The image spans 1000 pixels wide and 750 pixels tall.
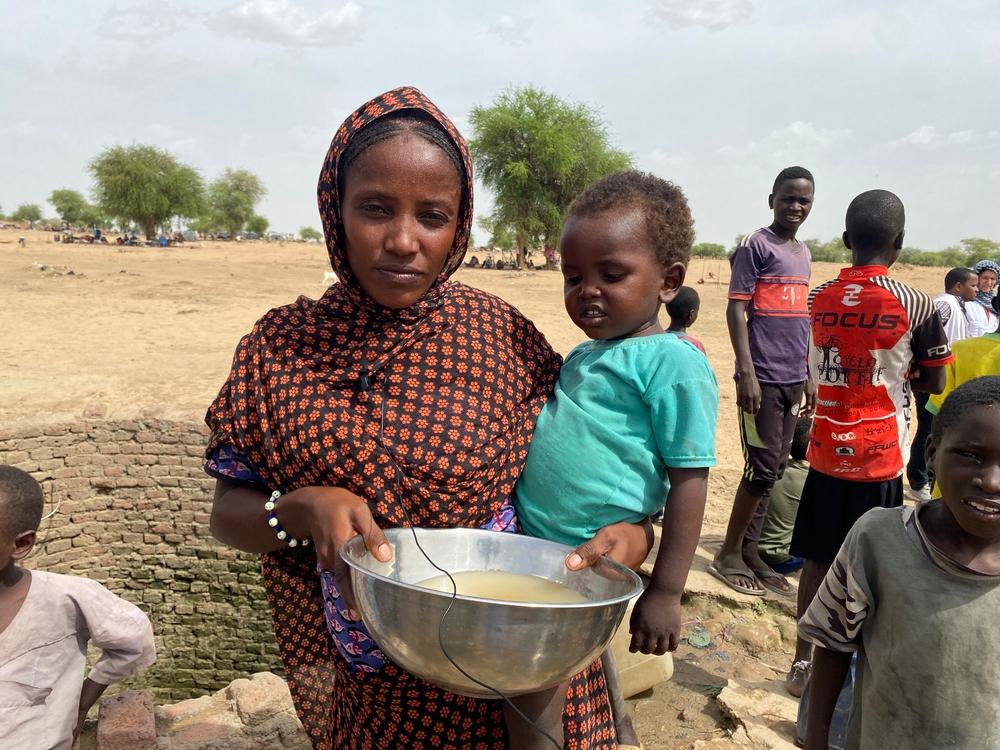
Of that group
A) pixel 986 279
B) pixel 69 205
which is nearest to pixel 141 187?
pixel 69 205

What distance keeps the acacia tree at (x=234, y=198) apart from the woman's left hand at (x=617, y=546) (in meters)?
60.4

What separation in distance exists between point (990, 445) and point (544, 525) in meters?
0.83

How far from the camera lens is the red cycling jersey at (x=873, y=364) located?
2.70 meters

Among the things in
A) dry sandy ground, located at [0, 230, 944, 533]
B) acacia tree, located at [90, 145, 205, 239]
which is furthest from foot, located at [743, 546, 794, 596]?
acacia tree, located at [90, 145, 205, 239]

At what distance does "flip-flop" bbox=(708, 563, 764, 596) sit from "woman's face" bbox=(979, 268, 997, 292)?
183 inches

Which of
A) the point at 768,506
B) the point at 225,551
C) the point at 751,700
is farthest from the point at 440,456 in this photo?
the point at 225,551

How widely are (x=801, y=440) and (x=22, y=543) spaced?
12.2 feet

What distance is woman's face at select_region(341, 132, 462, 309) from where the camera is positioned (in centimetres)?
127

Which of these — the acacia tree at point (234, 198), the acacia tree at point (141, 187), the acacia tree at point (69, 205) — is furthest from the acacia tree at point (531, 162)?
the acacia tree at point (69, 205)

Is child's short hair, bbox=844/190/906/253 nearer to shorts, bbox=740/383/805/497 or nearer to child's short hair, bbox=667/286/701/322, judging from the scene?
shorts, bbox=740/383/805/497

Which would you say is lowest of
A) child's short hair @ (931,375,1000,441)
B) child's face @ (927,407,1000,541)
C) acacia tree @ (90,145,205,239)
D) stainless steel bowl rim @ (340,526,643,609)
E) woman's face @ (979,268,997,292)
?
stainless steel bowl rim @ (340,526,643,609)

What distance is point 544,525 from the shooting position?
53.9 inches

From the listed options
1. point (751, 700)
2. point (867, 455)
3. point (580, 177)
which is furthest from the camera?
point (580, 177)

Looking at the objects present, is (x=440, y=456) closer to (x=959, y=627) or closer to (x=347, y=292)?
(x=347, y=292)
